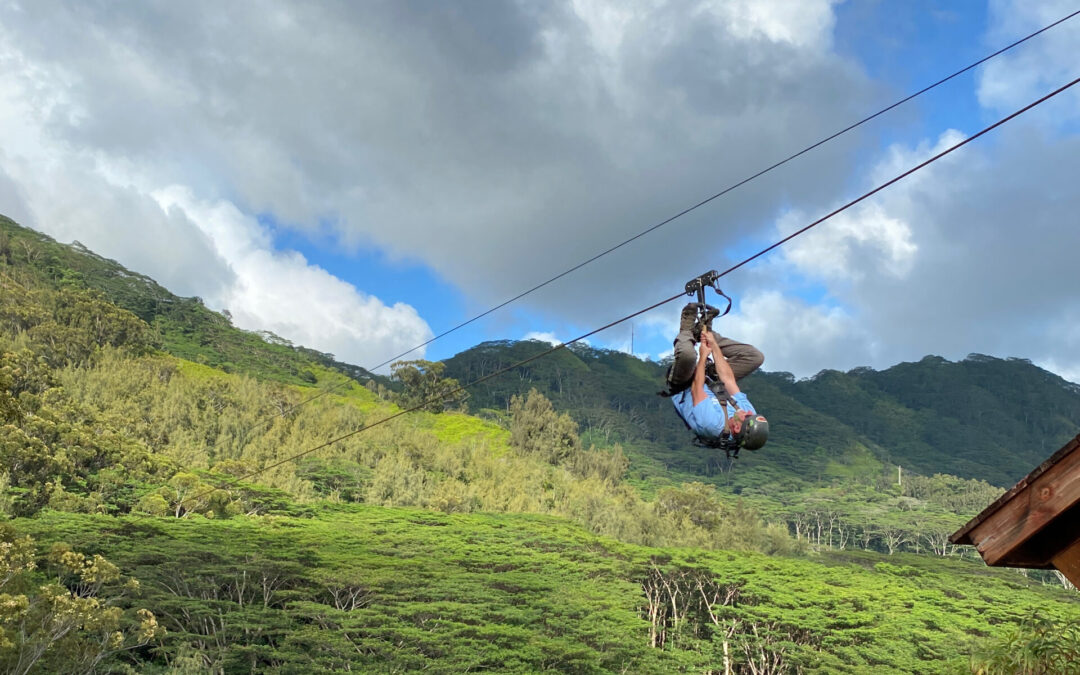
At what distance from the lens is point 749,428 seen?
3.99 m

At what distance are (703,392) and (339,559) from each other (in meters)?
27.4

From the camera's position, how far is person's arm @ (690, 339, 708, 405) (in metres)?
4.17

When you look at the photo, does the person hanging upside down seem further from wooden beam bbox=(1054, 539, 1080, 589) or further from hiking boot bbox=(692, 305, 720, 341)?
wooden beam bbox=(1054, 539, 1080, 589)

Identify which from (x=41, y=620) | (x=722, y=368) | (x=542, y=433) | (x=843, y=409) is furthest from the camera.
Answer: (x=843, y=409)

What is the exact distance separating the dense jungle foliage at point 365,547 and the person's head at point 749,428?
4.73 m

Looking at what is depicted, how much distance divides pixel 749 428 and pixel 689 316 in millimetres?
711

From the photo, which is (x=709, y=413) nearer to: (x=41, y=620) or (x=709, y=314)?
(x=709, y=314)

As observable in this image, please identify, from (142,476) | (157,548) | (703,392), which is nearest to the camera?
(703,392)

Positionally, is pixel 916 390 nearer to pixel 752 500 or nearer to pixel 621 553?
pixel 752 500

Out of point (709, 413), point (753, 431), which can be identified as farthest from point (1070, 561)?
point (709, 413)

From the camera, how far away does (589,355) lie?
13162 cm

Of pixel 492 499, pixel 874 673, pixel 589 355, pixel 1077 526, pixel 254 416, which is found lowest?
pixel 874 673

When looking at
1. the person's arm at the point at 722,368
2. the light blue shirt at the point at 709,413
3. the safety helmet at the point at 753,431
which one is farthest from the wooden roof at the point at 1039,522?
the person's arm at the point at 722,368

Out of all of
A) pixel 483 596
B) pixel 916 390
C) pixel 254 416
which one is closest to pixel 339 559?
pixel 483 596
